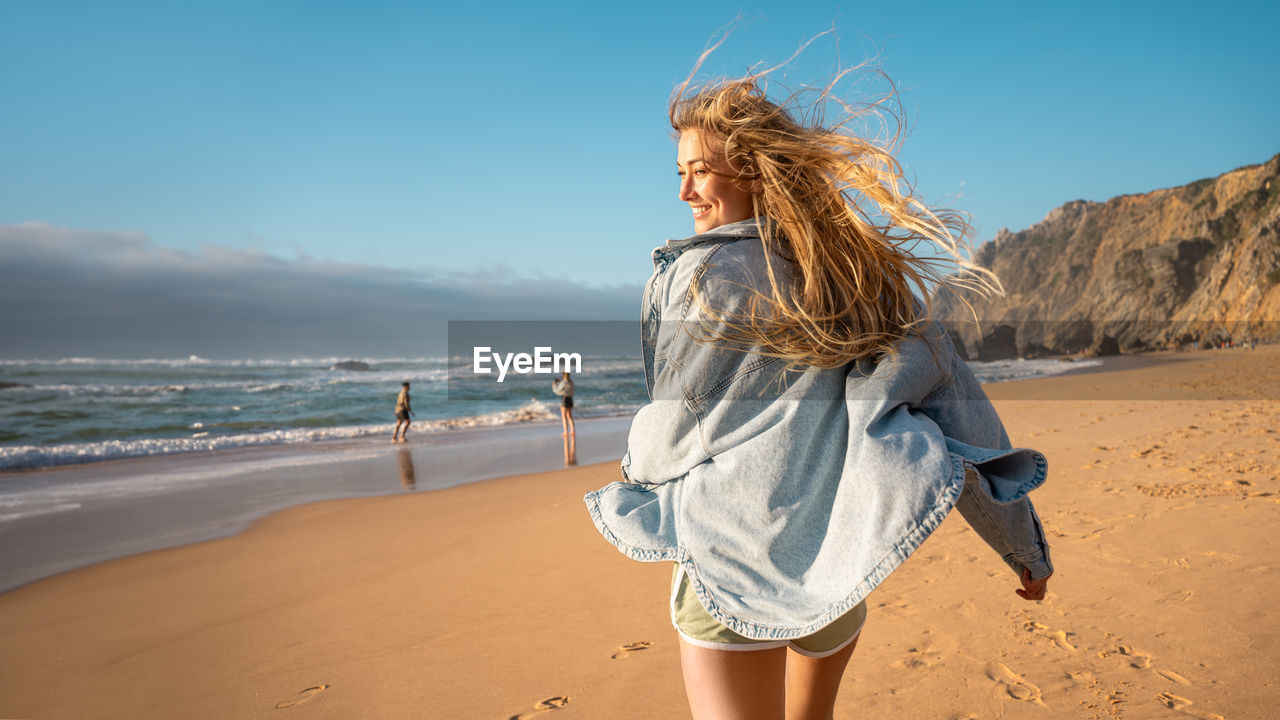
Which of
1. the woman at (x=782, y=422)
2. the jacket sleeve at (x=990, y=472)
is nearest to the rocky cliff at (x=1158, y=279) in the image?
the jacket sleeve at (x=990, y=472)

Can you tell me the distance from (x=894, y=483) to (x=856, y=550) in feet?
0.46

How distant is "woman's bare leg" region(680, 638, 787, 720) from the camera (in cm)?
144

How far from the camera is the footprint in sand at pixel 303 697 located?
11.0 ft

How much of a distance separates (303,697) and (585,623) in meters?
1.49

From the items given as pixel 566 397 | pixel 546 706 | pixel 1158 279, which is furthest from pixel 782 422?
pixel 1158 279

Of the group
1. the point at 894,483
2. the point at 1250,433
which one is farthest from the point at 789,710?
the point at 1250,433

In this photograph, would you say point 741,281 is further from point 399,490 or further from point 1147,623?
point 399,490

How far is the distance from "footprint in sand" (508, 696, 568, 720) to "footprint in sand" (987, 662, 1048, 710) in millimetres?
1876

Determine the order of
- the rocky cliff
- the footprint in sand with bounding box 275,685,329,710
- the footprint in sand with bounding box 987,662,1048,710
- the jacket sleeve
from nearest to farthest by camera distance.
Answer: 1. the jacket sleeve
2. the footprint in sand with bounding box 987,662,1048,710
3. the footprint in sand with bounding box 275,685,329,710
4. the rocky cliff

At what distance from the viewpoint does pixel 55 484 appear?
10273mm

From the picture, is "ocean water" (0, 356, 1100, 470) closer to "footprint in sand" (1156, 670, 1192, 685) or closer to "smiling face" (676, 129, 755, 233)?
"smiling face" (676, 129, 755, 233)

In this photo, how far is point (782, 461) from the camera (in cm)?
133

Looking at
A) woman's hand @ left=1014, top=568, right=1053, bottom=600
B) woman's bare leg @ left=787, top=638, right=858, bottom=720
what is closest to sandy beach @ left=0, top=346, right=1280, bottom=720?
woman's bare leg @ left=787, top=638, right=858, bottom=720

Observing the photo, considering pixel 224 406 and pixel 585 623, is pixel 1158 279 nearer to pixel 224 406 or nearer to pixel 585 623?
pixel 224 406
